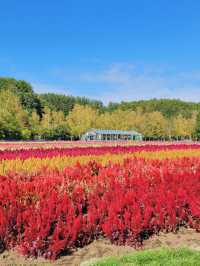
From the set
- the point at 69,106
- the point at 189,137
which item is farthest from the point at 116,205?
the point at 69,106

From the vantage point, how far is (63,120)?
80.4 meters

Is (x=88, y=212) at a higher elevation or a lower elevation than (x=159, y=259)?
higher

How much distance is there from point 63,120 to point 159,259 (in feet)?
251

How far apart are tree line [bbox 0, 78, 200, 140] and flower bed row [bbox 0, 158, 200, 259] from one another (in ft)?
154

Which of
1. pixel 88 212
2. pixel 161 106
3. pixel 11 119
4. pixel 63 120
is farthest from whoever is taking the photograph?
pixel 161 106

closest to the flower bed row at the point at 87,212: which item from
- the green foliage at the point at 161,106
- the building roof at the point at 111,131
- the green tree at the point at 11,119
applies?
the green tree at the point at 11,119

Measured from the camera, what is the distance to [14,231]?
4871mm

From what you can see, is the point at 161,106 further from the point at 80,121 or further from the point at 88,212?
the point at 88,212

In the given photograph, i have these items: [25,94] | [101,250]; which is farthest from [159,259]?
[25,94]

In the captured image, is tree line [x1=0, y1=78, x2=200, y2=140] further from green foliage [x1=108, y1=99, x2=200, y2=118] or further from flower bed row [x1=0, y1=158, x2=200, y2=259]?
flower bed row [x1=0, y1=158, x2=200, y2=259]

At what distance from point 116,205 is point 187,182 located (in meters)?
1.84

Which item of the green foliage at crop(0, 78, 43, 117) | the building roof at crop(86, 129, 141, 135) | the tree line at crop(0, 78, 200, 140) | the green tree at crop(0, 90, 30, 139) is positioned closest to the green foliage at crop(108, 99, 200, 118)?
the tree line at crop(0, 78, 200, 140)

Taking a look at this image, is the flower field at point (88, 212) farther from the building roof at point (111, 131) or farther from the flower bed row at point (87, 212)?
the building roof at point (111, 131)

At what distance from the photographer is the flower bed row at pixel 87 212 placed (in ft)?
15.3
